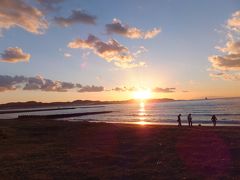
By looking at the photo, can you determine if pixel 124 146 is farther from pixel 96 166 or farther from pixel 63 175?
pixel 63 175

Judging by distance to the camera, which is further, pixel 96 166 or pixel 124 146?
pixel 124 146

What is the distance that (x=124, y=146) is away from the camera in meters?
23.4

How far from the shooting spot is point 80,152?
21250mm

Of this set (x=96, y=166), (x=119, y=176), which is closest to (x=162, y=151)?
(x=96, y=166)

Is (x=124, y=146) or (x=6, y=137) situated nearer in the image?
(x=124, y=146)

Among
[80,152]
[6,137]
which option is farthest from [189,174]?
[6,137]

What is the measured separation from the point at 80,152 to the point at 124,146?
11.4 feet

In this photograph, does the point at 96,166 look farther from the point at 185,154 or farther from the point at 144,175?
the point at 185,154

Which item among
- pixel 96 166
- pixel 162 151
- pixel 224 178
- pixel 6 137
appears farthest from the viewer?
pixel 6 137

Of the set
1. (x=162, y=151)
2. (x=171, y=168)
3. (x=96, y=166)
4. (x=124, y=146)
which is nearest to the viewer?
(x=171, y=168)

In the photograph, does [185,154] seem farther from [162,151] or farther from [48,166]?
[48,166]

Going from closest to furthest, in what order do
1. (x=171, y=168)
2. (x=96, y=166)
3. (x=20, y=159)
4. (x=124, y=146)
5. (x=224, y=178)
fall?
(x=224, y=178) → (x=171, y=168) → (x=96, y=166) → (x=20, y=159) → (x=124, y=146)

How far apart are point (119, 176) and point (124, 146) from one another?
8.95 m

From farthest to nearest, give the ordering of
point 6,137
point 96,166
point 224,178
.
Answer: point 6,137 < point 96,166 < point 224,178
